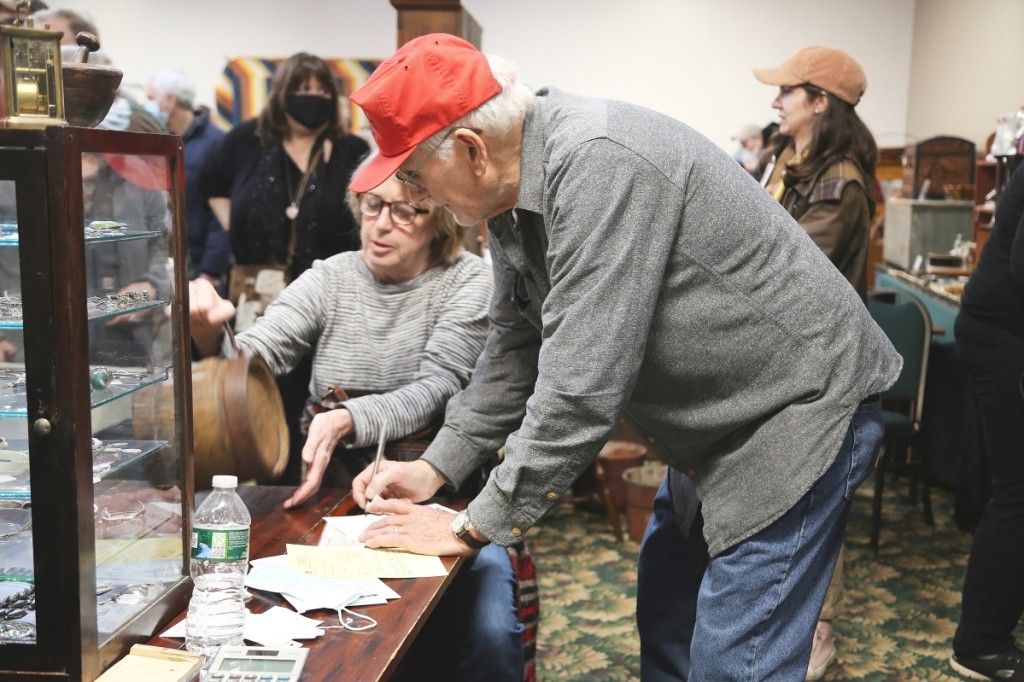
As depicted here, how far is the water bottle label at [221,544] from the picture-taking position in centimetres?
143

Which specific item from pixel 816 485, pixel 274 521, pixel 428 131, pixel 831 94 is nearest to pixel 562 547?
pixel 831 94

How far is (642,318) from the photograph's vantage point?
141 cm

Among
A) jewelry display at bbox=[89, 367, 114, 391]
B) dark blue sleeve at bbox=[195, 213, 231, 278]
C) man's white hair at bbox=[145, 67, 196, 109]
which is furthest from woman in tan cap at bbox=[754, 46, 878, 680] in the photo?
man's white hair at bbox=[145, 67, 196, 109]

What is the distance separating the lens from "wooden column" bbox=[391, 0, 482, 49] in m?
3.37

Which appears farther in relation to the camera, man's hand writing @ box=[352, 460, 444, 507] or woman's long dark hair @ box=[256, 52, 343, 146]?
woman's long dark hair @ box=[256, 52, 343, 146]

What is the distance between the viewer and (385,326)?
2.49 m

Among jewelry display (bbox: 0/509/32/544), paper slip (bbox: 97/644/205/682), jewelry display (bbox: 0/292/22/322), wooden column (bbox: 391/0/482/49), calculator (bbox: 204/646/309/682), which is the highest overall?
wooden column (bbox: 391/0/482/49)

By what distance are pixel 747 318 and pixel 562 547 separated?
2.68 meters

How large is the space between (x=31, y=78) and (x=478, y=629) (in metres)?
1.30

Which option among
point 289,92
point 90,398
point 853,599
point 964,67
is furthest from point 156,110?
point 964,67

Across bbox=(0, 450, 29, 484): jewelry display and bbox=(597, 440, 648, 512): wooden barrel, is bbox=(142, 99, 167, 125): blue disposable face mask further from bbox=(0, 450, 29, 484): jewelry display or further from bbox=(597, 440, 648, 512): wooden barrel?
bbox=(0, 450, 29, 484): jewelry display

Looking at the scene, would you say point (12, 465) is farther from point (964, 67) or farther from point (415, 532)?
point (964, 67)

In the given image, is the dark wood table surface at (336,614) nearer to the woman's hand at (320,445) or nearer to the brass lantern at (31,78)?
the woman's hand at (320,445)

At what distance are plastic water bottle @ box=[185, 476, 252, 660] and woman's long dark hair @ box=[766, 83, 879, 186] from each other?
1.99 metres
